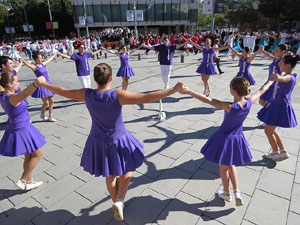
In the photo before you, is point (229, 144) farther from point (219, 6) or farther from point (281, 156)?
point (219, 6)

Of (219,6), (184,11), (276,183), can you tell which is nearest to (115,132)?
(276,183)

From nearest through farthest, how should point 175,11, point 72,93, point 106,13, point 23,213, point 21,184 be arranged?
point 72,93
point 23,213
point 21,184
point 106,13
point 175,11

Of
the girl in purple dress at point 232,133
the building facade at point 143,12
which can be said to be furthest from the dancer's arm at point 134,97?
the building facade at point 143,12

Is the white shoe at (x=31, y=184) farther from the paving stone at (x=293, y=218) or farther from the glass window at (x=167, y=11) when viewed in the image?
the glass window at (x=167, y=11)

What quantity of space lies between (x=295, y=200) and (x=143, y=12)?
50808mm

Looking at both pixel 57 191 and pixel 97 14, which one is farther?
pixel 97 14

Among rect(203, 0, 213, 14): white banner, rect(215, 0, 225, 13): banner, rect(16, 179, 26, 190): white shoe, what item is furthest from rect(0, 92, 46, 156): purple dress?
rect(215, 0, 225, 13): banner

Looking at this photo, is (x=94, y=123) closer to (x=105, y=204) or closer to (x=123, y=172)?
(x=123, y=172)

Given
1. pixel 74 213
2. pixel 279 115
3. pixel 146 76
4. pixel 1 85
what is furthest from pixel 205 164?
pixel 146 76

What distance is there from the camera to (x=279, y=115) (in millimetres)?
3771

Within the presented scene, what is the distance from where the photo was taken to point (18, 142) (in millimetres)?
3080

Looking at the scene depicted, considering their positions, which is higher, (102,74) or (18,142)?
(102,74)

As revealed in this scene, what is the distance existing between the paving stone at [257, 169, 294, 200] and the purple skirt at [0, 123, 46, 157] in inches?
148

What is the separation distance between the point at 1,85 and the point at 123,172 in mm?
2210
